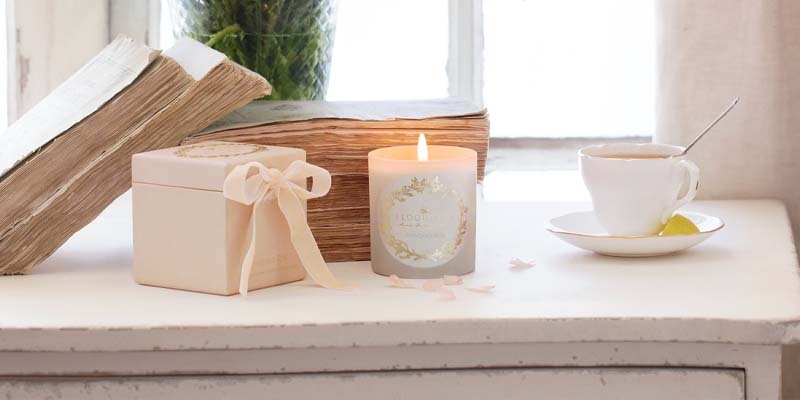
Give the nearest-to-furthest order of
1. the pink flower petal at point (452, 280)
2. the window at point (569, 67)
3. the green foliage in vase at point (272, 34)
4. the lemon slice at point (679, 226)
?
the pink flower petal at point (452, 280) → the lemon slice at point (679, 226) → the green foliage in vase at point (272, 34) → the window at point (569, 67)

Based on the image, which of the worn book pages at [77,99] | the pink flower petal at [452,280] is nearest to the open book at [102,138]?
the worn book pages at [77,99]

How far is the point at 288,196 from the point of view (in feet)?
2.71

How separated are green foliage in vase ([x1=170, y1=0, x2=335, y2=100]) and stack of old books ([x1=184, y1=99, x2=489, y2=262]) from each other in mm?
160

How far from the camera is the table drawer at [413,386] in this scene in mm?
741

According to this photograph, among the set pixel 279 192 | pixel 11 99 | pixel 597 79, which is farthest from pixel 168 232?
pixel 597 79

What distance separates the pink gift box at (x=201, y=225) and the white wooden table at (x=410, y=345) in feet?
0.10

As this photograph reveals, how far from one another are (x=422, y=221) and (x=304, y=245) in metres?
0.09

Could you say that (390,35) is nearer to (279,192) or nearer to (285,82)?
(285,82)

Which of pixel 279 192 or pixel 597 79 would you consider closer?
pixel 279 192

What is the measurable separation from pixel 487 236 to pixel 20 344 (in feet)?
1.43

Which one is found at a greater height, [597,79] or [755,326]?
[597,79]

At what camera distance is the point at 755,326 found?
0.72m

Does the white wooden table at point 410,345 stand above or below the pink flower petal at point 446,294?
below

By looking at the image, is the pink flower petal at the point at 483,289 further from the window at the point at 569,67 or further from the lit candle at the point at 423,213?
the window at the point at 569,67
